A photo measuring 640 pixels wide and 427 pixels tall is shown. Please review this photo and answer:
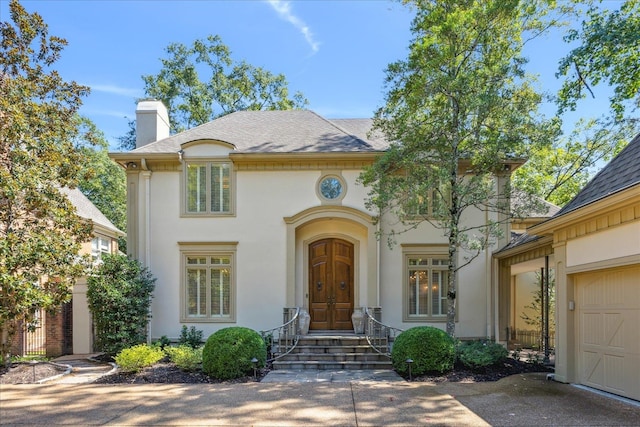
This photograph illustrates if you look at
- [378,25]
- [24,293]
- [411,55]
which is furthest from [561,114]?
[24,293]

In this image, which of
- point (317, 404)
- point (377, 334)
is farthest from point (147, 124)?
point (317, 404)

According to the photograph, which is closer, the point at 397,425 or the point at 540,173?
the point at 397,425

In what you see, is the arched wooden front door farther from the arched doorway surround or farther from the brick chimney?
the brick chimney

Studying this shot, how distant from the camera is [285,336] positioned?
10500 millimetres

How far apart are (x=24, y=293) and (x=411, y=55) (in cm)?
916

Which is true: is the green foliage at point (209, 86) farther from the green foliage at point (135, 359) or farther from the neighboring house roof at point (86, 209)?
the green foliage at point (135, 359)

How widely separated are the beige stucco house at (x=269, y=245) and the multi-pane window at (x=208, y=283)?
0.03m

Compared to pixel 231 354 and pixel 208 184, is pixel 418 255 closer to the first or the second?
pixel 231 354

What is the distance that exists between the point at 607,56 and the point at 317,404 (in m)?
9.82

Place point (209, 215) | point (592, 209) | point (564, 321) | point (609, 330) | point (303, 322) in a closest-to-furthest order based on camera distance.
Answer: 1. point (592, 209)
2. point (609, 330)
3. point (564, 321)
4. point (303, 322)
5. point (209, 215)

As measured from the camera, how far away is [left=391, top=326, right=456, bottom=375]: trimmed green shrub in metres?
8.65

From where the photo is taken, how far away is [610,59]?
10.3 m

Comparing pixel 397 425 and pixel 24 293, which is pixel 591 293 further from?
pixel 24 293

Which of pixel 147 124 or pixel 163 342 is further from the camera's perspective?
pixel 147 124
